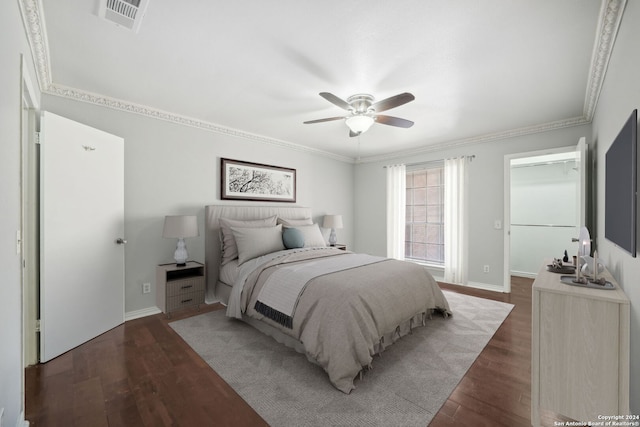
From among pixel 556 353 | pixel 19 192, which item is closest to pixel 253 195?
pixel 19 192

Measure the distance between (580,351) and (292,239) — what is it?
295 centimetres

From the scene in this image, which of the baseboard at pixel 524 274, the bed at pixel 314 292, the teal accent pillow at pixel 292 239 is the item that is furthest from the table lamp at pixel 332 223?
the baseboard at pixel 524 274

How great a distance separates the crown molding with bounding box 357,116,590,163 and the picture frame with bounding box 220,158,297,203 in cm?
211

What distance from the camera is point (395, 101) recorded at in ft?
7.77

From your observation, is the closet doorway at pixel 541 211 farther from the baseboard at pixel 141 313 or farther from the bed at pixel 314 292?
the baseboard at pixel 141 313

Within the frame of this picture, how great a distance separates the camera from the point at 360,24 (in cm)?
183

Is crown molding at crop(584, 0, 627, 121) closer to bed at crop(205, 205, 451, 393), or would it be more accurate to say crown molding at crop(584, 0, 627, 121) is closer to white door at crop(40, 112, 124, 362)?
bed at crop(205, 205, 451, 393)

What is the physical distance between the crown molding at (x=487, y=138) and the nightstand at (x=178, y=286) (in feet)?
13.4

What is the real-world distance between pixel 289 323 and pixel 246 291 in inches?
28.6

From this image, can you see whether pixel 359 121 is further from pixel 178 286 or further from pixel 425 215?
pixel 425 215

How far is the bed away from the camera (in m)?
2.06

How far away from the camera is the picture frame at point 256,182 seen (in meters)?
4.06

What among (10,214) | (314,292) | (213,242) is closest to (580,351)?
(314,292)

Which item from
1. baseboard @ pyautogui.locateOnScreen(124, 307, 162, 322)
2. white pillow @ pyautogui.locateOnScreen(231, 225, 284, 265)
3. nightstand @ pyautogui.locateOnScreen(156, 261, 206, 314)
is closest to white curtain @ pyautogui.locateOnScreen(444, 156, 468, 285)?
white pillow @ pyautogui.locateOnScreen(231, 225, 284, 265)
